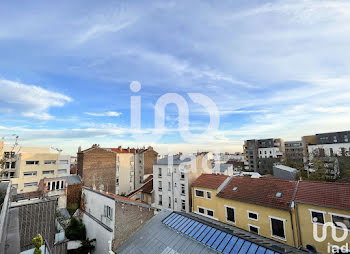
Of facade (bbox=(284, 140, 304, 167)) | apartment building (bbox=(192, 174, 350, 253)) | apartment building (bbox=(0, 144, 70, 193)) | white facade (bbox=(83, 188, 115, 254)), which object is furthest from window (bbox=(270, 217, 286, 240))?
facade (bbox=(284, 140, 304, 167))

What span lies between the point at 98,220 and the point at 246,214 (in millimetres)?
14170

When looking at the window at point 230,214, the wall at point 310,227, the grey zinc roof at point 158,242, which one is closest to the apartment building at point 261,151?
the window at point 230,214

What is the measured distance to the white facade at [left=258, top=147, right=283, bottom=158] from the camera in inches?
2648

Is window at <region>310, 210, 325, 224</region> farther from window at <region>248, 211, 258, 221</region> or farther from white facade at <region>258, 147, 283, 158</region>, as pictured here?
white facade at <region>258, 147, 283, 158</region>

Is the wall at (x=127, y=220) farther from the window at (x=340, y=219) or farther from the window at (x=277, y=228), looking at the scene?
the window at (x=340, y=219)

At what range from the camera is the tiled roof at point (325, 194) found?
12.0 metres

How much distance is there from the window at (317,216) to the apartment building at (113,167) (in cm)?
2788

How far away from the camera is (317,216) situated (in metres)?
12.7

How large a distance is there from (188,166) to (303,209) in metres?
14.0

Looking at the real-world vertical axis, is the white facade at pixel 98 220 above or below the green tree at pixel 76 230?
above

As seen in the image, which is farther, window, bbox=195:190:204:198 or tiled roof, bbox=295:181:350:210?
window, bbox=195:190:204:198

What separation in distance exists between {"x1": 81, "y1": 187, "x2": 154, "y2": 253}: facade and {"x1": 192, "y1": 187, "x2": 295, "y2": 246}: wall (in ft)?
27.7

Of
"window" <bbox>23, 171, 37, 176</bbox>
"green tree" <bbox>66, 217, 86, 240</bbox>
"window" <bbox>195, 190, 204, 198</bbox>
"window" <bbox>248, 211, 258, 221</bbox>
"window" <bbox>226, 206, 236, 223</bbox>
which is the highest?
"window" <bbox>23, 171, 37, 176</bbox>

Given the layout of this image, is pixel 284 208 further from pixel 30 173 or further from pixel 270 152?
pixel 270 152
